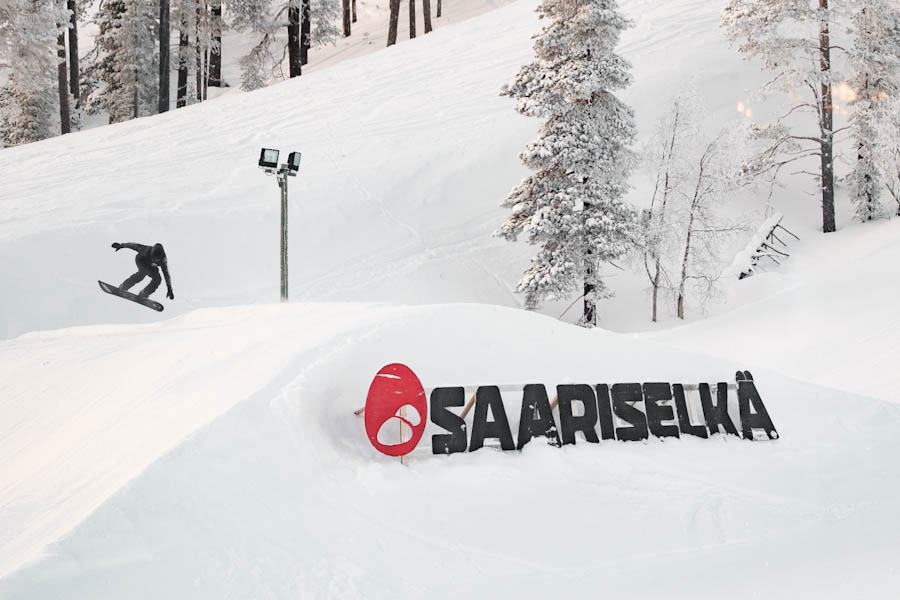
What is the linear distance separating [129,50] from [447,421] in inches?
1291

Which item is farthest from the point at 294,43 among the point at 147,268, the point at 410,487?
the point at 410,487

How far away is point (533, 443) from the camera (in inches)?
254

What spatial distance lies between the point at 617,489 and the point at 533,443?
0.82 metres

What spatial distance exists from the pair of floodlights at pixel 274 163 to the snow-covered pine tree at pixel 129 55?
22.4 m

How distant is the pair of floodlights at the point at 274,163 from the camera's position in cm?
1338

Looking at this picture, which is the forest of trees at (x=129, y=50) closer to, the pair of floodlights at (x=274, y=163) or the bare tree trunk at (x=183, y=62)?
the bare tree trunk at (x=183, y=62)

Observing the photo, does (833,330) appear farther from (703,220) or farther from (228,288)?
(228,288)

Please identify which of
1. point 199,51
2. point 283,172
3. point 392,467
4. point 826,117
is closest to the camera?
point 392,467

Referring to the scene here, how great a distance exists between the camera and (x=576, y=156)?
16.8m

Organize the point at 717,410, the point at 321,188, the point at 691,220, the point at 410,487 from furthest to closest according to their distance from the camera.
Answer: the point at 321,188 → the point at 691,220 → the point at 717,410 → the point at 410,487

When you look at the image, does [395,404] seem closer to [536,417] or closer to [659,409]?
[536,417]

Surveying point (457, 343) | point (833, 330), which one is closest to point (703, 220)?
point (833, 330)

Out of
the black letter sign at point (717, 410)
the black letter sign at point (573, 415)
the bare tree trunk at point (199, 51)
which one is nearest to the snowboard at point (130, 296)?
the black letter sign at point (573, 415)

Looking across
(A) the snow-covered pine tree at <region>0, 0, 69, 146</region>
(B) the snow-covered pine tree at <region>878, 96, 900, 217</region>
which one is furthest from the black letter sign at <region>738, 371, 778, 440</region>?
(A) the snow-covered pine tree at <region>0, 0, 69, 146</region>
